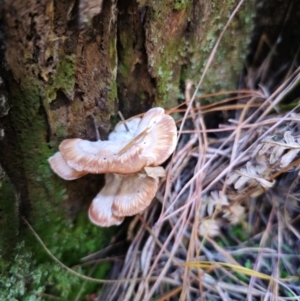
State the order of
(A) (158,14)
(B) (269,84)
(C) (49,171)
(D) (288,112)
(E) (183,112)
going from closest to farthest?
(A) (158,14) < (C) (49,171) < (D) (288,112) < (E) (183,112) < (B) (269,84)

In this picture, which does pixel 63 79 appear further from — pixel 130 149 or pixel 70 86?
pixel 130 149

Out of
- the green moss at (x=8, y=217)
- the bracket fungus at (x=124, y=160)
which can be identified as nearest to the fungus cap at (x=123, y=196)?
the bracket fungus at (x=124, y=160)

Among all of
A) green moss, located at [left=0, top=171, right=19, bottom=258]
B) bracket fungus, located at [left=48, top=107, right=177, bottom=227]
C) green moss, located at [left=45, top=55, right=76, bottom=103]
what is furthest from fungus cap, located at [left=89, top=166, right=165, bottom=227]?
green moss, located at [left=45, top=55, right=76, bottom=103]

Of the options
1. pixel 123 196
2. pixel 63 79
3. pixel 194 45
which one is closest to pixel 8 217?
pixel 123 196

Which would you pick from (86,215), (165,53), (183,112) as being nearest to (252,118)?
(183,112)

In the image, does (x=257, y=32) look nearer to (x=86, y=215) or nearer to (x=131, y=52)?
(x=131, y=52)

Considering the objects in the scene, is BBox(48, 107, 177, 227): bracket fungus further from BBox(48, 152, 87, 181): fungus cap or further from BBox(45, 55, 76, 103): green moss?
BBox(45, 55, 76, 103): green moss
